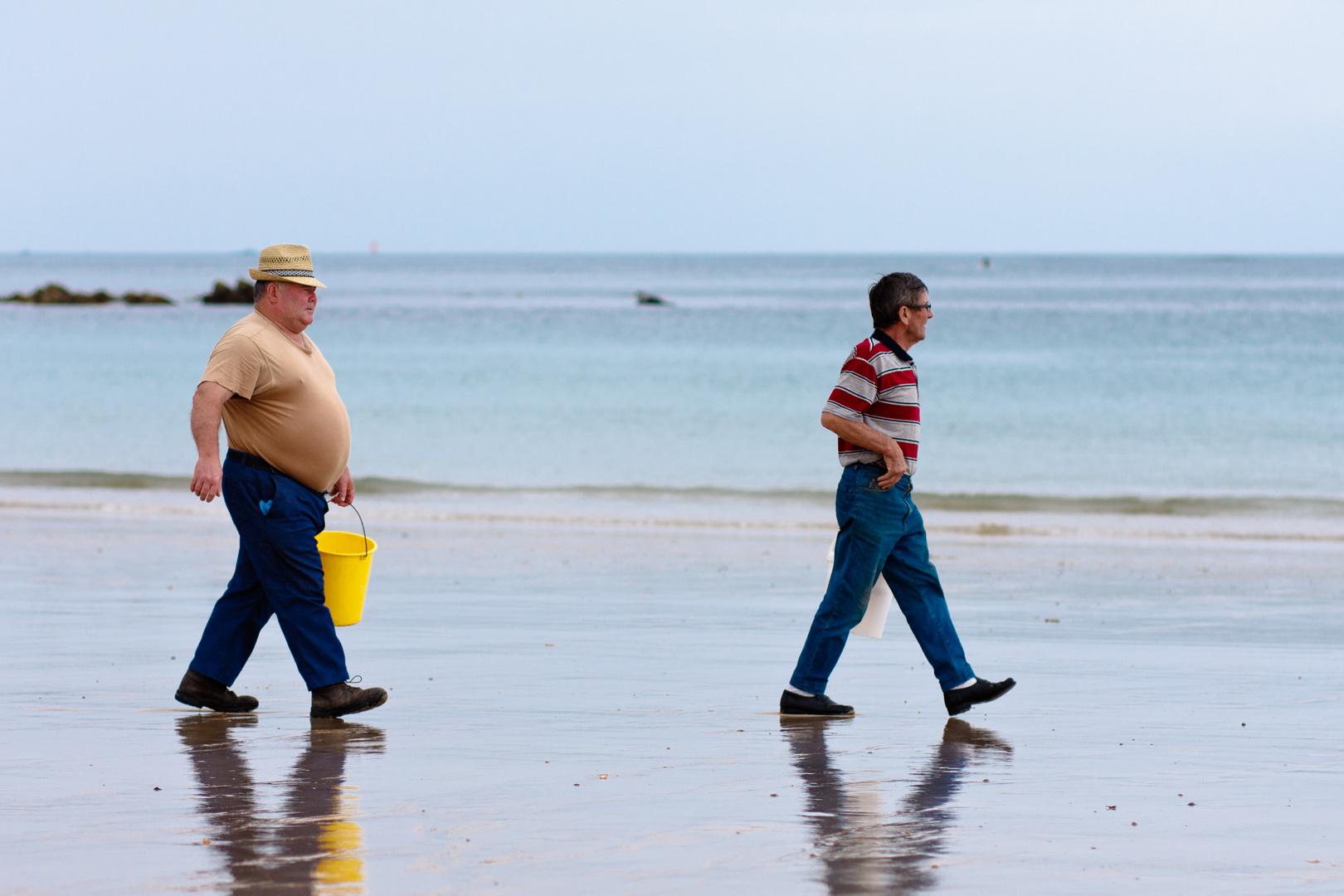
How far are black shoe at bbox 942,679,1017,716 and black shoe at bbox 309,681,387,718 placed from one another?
2.12 metres

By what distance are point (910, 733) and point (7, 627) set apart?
492 centimetres

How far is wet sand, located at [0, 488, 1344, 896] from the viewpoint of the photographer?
13.4 feet

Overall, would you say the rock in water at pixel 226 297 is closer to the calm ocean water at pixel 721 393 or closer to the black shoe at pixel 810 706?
the calm ocean water at pixel 721 393

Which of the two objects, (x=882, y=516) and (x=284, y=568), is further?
(x=882, y=516)

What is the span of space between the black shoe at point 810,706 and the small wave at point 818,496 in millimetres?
11670

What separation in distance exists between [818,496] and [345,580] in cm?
1317

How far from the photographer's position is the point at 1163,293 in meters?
119

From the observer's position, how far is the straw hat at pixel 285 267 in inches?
233

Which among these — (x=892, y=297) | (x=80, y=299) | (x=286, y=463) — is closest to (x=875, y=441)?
(x=892, y=297)

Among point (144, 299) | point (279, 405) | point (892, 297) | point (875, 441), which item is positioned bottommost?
point (875, 441)

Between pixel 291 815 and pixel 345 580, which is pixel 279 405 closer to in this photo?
pixel 345 580

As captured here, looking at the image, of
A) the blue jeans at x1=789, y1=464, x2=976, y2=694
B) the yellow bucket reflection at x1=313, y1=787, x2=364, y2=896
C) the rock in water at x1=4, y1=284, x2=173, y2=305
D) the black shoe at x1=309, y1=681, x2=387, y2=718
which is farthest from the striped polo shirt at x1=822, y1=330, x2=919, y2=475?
the rock in water at x1=4, y1=284, x2=173, y2=305

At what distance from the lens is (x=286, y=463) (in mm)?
5895

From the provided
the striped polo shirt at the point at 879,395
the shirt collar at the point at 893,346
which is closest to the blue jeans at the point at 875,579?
the striped polo shirt at the point at 879,395
